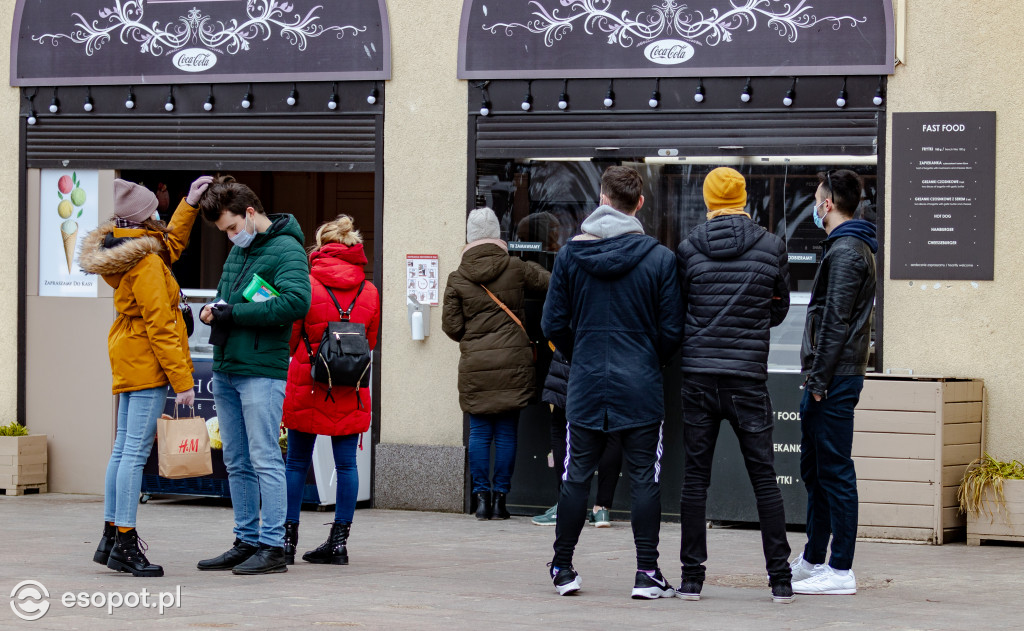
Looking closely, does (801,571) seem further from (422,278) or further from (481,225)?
(422,278)

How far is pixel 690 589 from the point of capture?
638cm

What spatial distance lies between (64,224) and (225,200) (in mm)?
4615

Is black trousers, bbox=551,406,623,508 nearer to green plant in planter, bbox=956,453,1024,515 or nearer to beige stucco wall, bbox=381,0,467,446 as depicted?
beige stucco wall, bbox=381,0,467,446

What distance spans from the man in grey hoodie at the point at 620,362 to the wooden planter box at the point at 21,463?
5649 mm

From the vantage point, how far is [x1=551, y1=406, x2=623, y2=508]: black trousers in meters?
8.65

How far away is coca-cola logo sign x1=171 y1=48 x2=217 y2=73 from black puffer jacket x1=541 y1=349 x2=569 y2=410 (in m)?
3.52

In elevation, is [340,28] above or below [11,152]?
above

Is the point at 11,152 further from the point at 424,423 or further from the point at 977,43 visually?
the point at 977,43

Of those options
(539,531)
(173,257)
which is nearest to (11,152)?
(173,257)

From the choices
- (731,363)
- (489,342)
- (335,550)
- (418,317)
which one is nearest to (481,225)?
(489,342)

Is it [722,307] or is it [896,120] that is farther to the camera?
[896,120]

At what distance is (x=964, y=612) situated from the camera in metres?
6.14

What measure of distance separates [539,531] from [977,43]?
403 centimetres

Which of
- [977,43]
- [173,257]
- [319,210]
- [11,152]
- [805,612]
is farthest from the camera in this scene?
[319,210]
